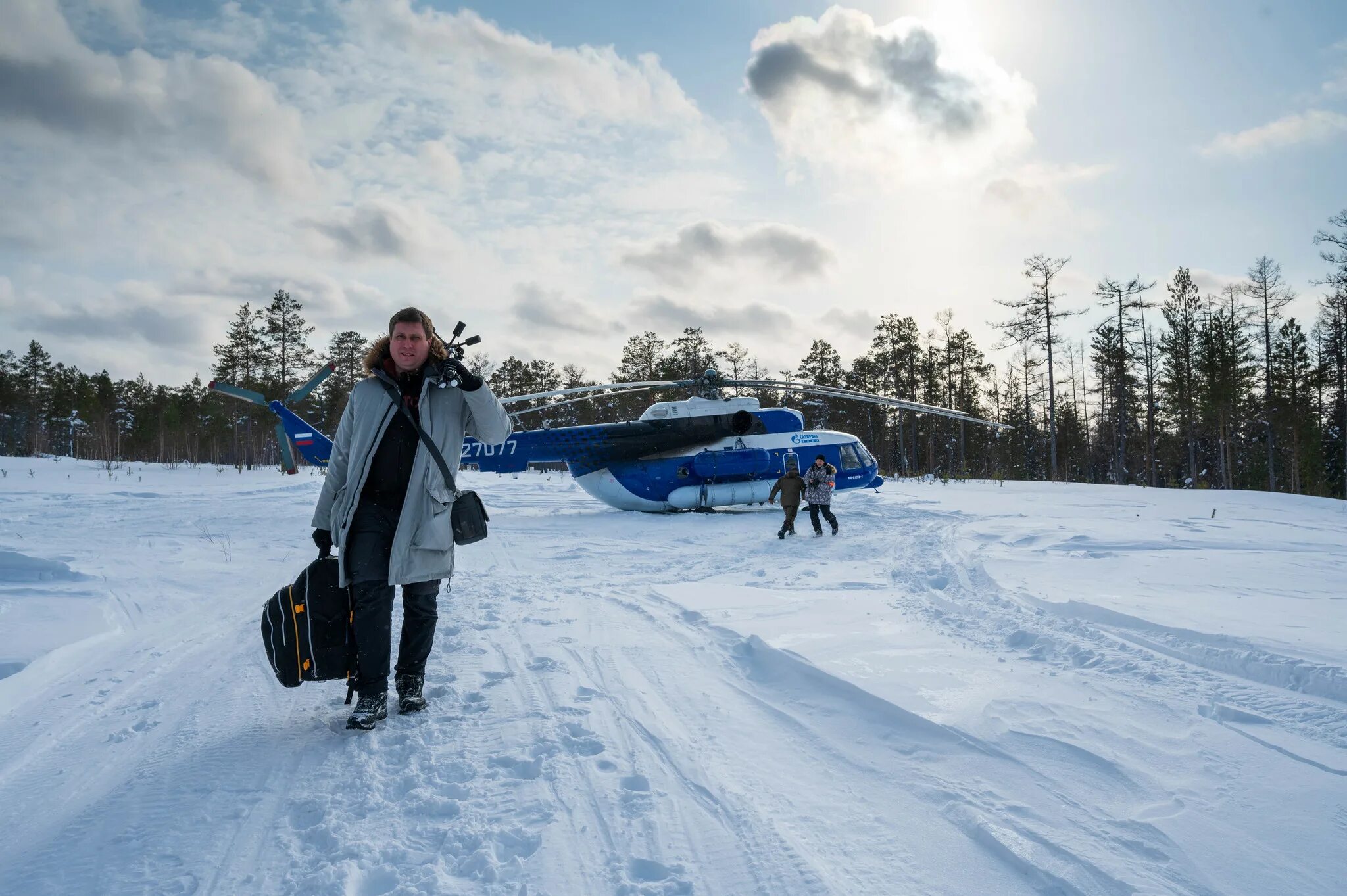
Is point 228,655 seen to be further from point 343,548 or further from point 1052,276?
point 1052,276

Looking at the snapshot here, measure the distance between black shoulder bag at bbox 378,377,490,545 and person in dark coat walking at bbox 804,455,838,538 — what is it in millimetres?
7676

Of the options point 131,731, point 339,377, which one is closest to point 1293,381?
point 131,731

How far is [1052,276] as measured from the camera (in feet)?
94.3

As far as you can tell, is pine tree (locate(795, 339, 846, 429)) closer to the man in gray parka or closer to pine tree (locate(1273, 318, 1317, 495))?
pine tree (locate(1273, 318, 1317, 495))

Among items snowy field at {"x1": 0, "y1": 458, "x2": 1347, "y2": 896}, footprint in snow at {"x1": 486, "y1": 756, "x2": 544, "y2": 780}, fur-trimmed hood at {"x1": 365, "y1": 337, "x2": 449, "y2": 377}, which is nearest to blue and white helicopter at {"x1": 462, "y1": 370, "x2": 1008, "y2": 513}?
snowy field at {"x1": 0, "y1": 458, "x2": 1347, "y2": 896}

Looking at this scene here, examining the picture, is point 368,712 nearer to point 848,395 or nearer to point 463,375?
point 463,375

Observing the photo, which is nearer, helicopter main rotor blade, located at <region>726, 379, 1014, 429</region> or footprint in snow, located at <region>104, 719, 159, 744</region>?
footprint in snow, located at <region>104, 719, 159, 744</region>

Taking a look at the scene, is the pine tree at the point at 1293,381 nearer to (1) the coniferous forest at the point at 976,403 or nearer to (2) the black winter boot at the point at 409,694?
(1) the coniferous forest at the point at 976,403

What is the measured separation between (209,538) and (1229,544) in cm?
1338

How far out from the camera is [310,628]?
8.99 feet

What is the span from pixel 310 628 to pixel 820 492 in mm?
8441

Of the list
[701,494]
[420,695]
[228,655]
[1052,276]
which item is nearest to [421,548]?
[420,695]

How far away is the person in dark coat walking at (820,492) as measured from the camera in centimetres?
1002

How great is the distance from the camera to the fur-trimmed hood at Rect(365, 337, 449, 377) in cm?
297
